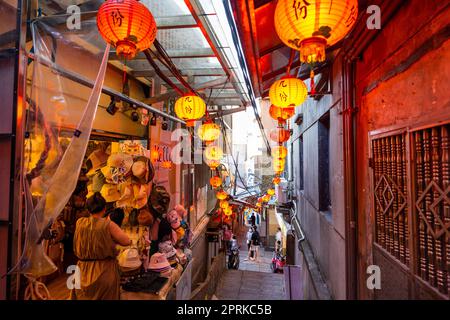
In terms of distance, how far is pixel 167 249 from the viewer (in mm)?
4773

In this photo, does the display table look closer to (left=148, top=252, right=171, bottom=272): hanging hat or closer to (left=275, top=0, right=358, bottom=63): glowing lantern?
(left=148, top=252, right=171, bottom=272): hanging hat

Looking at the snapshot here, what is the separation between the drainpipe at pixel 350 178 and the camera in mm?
4645

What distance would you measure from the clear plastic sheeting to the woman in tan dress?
0.54 m

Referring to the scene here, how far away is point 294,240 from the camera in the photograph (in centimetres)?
1305

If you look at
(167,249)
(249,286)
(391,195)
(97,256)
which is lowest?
(249,286)

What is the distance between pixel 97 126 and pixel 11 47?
380 centimetres

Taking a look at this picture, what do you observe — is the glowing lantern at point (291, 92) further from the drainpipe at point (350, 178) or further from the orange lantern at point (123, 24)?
the orange lantern at point (123, 24)

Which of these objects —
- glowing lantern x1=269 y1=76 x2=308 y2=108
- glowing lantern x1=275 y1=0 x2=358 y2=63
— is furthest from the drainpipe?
glowing lantern x1=275 y1=0 x2=358 y2=63

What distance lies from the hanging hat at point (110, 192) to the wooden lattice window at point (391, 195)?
460 cm

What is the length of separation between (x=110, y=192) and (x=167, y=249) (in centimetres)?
165

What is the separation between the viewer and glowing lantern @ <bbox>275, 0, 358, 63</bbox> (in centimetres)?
251

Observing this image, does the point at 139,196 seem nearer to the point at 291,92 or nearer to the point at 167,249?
the point at 167,249

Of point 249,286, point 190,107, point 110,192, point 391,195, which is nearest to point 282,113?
point 190,107

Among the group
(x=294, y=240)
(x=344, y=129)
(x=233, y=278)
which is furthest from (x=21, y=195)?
(x=294, y=240)
